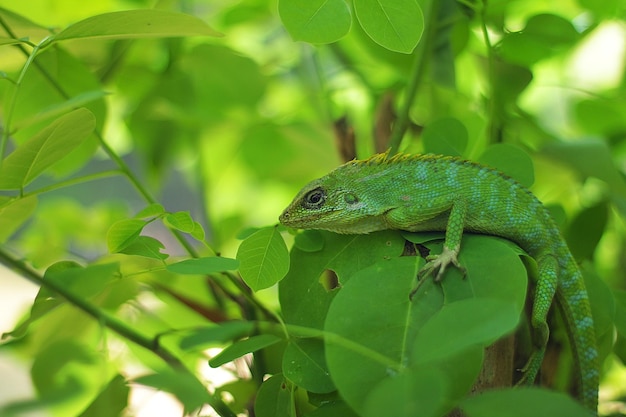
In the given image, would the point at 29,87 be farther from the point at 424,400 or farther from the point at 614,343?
the point at 614,343

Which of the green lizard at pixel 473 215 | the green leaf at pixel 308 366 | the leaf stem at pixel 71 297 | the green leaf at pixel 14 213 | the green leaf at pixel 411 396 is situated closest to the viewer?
the green leaf at pixel 411 396

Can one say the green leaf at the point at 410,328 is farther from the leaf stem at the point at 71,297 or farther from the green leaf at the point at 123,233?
the green leaf at the point at 123,233

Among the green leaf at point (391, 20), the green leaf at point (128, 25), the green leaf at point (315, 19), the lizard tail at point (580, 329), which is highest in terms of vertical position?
the green leaf at point (128, 25)

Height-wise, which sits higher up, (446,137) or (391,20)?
(391,20)

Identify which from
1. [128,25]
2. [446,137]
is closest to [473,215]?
[446,137]

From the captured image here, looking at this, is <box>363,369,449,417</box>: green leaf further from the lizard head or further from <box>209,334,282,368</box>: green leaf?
the lizard head

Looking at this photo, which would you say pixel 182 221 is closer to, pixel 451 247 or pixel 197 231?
pixel 197 231

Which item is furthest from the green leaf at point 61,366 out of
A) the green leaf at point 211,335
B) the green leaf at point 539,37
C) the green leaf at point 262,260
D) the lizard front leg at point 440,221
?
the green leaf at point 539,37

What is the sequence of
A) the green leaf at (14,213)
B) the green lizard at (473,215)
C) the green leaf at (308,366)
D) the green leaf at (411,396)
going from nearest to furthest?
the green leaf at (411,396) < the green leaf at (308,366) < the green leaf at (14,213) < the green lizard at (473,215)
